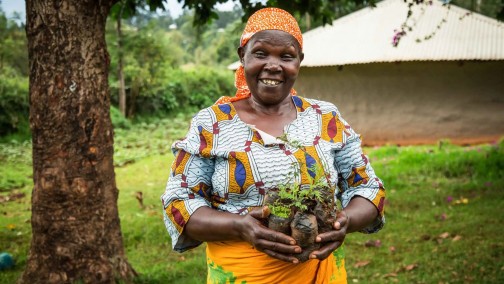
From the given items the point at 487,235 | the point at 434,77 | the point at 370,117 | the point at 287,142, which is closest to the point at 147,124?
the point at 370,117

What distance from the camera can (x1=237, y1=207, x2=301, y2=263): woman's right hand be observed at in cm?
164

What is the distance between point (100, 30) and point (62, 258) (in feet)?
5.71

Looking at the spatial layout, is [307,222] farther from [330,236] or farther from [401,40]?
[401,40]

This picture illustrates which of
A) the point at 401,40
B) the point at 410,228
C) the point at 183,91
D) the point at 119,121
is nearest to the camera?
the point at 410,228

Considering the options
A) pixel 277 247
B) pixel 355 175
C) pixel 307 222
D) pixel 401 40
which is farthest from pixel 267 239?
pixel 401 40

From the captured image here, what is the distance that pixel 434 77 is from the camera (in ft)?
40.7

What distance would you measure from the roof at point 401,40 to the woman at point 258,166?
34.0 ft

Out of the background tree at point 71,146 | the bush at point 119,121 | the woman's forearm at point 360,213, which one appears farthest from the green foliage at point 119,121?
the woman's forearm at point 360,213

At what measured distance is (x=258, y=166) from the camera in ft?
6.02

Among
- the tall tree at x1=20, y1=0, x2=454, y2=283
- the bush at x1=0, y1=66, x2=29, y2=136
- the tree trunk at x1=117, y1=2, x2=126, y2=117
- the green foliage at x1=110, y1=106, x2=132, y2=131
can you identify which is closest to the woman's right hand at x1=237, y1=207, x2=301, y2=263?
the tall tree at x1=20, y1=0, x2=454, y2=283

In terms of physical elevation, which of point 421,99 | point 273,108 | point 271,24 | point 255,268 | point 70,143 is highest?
point 271,24

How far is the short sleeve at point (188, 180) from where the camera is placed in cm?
186

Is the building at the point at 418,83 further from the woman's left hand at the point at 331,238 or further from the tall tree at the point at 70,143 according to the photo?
the woman's left hand at the point at 331,238

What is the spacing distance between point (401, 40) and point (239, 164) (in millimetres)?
12155
